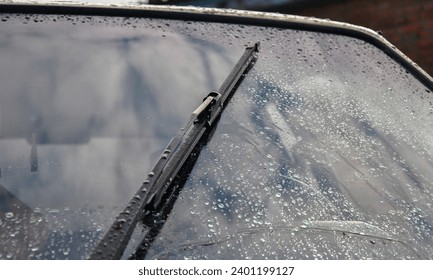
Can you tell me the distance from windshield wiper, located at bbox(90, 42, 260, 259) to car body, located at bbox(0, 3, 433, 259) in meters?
0.03

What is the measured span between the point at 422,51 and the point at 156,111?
356 cm

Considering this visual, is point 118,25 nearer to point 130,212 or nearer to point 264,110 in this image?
point 264,110

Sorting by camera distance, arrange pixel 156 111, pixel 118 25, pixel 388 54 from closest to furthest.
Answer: pixel 156 111 → pixel 118 25 → pixel 388 54

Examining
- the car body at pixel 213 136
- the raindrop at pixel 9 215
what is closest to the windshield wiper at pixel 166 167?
the car body at pixel 213 136

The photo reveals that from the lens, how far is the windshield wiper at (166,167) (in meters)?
1.12

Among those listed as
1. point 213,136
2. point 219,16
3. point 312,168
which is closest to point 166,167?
point 213,136

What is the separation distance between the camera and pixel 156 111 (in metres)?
1.59

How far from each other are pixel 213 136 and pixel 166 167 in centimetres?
24

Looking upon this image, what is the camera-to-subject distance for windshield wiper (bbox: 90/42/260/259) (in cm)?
112

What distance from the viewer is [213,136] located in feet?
5.05

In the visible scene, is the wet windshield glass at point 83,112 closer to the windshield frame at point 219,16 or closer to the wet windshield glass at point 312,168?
the windshield frame at point 219,16
